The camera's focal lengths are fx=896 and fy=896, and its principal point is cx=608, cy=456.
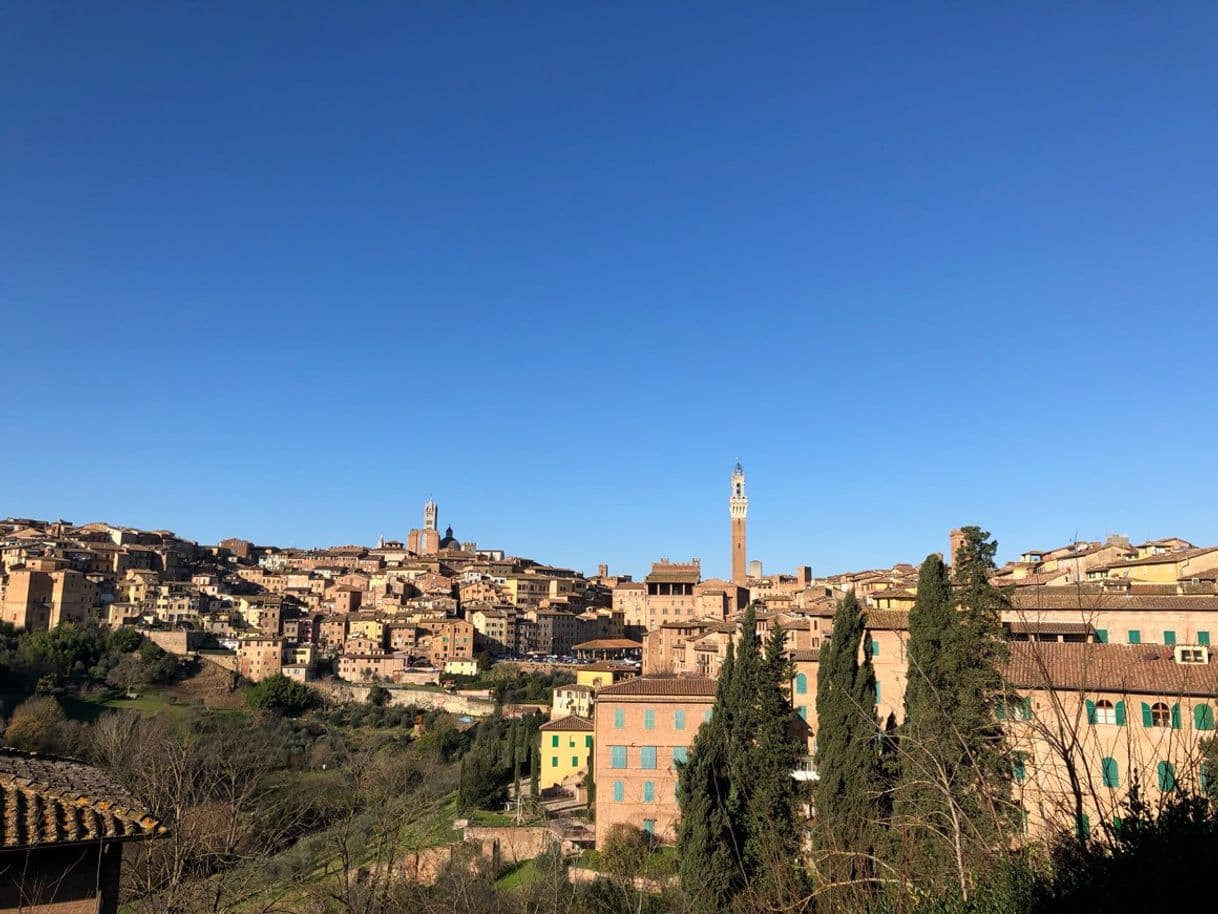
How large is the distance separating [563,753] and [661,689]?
12.9 meters

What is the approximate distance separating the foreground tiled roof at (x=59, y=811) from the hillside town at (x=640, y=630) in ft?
16.9

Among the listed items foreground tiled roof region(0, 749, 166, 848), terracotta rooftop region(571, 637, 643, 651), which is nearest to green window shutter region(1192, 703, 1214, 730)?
foreground tiled roof region(0, 749, 166, 848)

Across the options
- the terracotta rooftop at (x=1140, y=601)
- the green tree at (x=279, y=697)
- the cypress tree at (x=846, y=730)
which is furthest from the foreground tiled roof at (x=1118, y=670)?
the green tree at (x=279, y=697)

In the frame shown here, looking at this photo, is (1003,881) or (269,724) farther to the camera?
(269,724)

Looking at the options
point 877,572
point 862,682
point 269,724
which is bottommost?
point 269,724

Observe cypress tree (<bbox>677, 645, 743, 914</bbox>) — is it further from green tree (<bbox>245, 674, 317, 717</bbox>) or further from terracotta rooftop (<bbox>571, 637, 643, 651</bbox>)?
terracotta rooftop (<bbox>571, 637, 643, 651</bbox>)

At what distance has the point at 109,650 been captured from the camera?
5912 cm

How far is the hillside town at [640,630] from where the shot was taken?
14.2m

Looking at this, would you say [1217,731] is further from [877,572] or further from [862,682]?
[877,572]

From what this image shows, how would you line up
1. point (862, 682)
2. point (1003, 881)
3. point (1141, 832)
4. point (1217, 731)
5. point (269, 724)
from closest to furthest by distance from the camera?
point (1141, 832)
point (1003, 881)
point (1217, 731)
point (862, 682)
point (269, 724)

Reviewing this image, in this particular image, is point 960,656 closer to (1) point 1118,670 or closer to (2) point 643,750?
(1) point 1118,670

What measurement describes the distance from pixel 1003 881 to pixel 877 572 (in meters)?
54.5

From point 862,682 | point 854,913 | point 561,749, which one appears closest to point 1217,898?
point 854,913

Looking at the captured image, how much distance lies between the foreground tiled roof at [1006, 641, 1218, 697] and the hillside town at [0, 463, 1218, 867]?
52 millimetres
